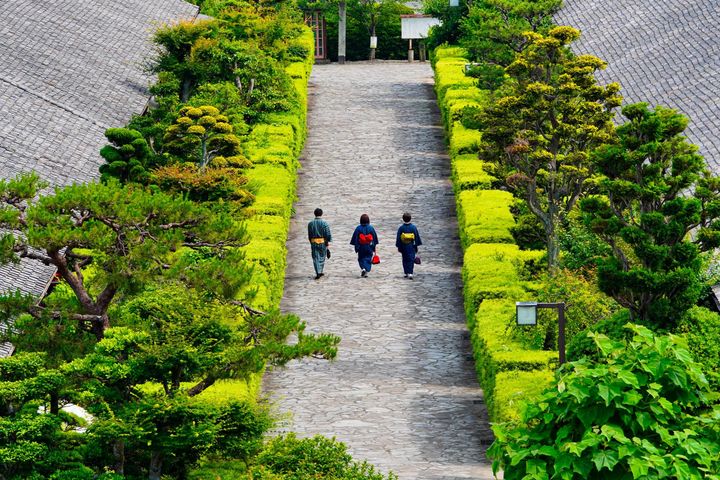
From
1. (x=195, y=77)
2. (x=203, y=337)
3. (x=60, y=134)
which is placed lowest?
(x=203, y=337)

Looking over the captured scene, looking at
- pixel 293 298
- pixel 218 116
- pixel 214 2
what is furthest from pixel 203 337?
pixel 214 2

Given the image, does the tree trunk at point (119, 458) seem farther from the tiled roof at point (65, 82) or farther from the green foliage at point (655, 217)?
the green foliage at point (655, 217)

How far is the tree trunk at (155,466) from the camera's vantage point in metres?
21.0

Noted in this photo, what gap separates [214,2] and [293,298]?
23306mm

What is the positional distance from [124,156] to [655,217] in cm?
1209

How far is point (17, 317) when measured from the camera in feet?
70.8

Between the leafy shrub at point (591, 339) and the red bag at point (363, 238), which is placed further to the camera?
the red bag at point (363, 238)

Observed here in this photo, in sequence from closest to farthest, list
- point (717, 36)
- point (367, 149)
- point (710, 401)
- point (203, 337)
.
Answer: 1. point (710, 401)
2. point (203, 337)
3. point (717, 36)
4. point (367, 149)

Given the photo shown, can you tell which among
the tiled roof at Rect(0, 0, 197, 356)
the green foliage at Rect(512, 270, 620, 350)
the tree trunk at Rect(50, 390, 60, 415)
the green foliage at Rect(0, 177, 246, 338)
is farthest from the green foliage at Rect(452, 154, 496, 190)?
the tree trunk at Rect(50, 390, 60, 415)

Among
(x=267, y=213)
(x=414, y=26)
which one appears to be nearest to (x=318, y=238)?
(x=267, y=213)

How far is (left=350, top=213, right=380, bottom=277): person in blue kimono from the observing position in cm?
3206

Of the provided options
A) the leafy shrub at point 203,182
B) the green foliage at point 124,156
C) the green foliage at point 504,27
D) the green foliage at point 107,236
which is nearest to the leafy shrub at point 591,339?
the green foliage at point 107,236

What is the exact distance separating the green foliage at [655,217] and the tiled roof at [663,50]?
6694 mm

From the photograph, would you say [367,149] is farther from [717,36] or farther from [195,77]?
[717,36]
